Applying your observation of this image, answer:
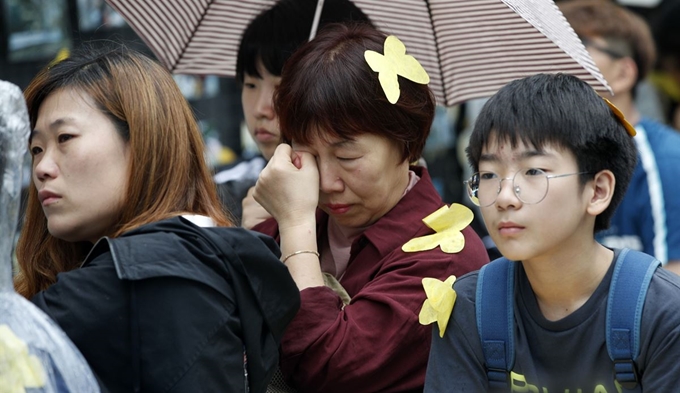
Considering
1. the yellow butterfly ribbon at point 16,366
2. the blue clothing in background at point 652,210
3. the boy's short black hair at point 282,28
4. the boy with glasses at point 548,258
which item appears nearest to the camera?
the yellow butterfly ribbon at point 16,366

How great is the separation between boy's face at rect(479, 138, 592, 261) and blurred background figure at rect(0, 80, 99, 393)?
1000 millimetres

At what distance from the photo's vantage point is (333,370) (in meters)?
2.45

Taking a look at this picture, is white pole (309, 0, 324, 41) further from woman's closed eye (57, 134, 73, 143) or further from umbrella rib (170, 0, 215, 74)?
woman's closed eye (57, 134, 73, 143)

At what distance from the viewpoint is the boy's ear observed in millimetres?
2398

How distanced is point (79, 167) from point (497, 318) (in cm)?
105

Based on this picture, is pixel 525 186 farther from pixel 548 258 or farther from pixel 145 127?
pixel 145 127

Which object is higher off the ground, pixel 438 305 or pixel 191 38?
pixel 191 38

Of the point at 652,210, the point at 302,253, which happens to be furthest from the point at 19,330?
the point at 652,210

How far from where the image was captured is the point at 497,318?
7.91 ft

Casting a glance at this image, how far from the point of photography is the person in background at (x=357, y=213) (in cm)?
247

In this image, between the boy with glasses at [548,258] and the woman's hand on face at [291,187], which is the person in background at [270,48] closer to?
the woman's hand on face at [291,187]

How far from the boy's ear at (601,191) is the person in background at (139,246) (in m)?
0.74

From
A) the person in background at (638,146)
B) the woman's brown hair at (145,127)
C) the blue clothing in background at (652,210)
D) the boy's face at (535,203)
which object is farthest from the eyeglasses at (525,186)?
the blue clothing in background at (652,210)

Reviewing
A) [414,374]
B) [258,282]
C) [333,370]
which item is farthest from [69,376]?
[414,374]
